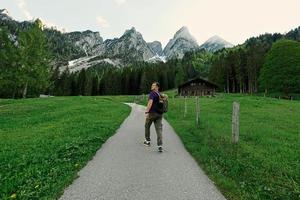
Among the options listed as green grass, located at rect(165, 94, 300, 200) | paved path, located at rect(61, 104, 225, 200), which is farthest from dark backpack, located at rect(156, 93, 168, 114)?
green grass, located at rect(165, 94, 300, 200)

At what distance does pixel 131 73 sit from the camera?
12800cm

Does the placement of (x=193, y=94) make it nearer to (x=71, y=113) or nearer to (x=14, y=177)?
(x=71, y=113)

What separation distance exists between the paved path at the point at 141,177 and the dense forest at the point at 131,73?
39155 millimetres

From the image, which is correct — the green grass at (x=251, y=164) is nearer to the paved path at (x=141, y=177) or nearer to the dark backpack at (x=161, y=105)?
the paved path at (x=141, y=177)

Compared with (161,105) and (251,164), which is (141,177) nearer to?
(251,164)

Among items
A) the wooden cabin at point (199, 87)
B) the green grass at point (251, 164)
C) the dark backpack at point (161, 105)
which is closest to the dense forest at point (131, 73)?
the wooden cabin at point (199, 87)

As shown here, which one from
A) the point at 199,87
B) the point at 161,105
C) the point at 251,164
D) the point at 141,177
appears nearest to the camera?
the point at 141,177

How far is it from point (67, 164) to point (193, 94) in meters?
75.0

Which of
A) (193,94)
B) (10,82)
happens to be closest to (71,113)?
(10,82)

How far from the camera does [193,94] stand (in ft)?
270

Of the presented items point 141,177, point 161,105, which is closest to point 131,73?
point 161,105

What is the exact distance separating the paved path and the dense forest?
3916cm

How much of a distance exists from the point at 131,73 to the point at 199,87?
51575 mm

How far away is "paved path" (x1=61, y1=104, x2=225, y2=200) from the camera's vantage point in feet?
21.4
